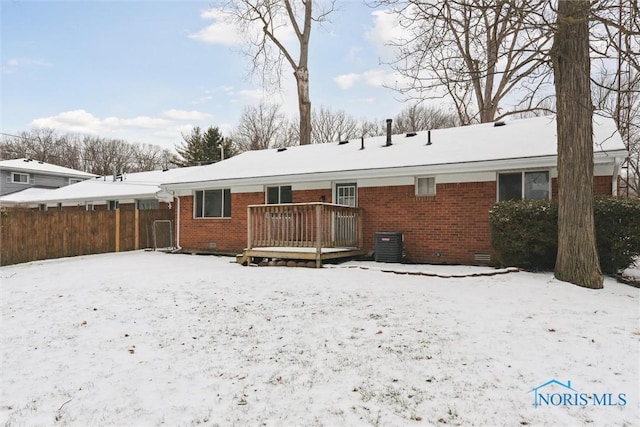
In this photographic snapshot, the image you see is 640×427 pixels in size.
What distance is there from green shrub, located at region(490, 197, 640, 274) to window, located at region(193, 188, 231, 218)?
886cm

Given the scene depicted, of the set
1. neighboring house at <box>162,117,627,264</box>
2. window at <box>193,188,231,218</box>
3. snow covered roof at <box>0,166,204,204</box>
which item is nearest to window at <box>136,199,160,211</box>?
snow covered roof at <box>0,166,204,204</box>

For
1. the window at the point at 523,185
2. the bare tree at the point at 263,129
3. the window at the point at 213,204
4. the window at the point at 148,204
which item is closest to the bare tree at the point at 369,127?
the bare tree at the point at 263,129

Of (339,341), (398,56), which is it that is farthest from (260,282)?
(398,56)

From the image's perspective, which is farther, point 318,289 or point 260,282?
point 260,282

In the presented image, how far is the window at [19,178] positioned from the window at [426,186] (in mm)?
29787

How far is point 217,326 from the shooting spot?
16.6 feet

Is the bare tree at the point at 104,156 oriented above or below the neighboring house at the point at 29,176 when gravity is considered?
above

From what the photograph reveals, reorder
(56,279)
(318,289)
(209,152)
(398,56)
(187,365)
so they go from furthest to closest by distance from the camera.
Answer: (209,152) < (398,56) < (56,279) < (318,289) < (187,365)

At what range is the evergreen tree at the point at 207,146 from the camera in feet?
112

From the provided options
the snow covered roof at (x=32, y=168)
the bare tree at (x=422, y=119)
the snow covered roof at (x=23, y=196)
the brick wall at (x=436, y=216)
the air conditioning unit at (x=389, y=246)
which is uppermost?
the bare tree at (x=422, y=119)

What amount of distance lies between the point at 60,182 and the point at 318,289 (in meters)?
31.0

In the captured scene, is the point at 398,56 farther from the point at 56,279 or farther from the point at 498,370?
the point at 56,279

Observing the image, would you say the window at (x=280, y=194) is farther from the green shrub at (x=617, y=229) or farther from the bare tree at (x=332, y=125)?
the bare tree at (x=332, y=125)

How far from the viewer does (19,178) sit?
91.4 feet
